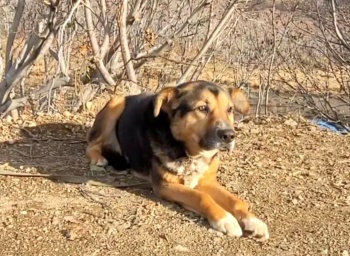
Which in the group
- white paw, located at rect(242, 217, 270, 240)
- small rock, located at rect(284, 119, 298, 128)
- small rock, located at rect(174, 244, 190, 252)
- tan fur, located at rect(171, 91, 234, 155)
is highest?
tan fur, located at rect(171, 91, 234, 155)

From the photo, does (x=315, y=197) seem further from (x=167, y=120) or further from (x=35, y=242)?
(x=35, y=242)

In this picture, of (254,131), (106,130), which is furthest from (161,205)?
(254,131)

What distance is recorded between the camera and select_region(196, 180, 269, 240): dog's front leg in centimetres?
451

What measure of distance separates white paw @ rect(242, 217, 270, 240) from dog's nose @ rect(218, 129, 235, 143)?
1.97ft

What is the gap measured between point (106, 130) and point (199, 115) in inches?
55.4

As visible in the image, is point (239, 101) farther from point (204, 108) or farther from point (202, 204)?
point (202, 204)

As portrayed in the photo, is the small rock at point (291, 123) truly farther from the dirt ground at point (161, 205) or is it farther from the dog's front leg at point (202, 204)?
the dog's front leg at point (202, 204)

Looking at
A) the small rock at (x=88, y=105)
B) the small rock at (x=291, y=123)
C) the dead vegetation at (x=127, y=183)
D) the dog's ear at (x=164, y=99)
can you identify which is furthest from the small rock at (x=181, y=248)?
the small rock at (x=88, y=105)

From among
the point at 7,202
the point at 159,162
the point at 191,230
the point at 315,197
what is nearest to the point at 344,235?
the point at 315,197

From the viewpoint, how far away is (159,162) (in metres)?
5.17

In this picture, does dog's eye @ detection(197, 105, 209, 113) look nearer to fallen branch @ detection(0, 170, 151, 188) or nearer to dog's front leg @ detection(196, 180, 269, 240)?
dog's front leg @ detection(196, 180, 269, 240)

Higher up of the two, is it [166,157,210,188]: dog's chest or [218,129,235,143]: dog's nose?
[218,129,235,143]: dog's nose

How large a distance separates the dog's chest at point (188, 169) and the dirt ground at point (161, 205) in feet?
0.87

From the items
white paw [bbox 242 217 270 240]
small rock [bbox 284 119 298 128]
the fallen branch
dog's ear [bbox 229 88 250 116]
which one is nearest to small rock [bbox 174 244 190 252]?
white paw [bbox 242 217 270 240]
